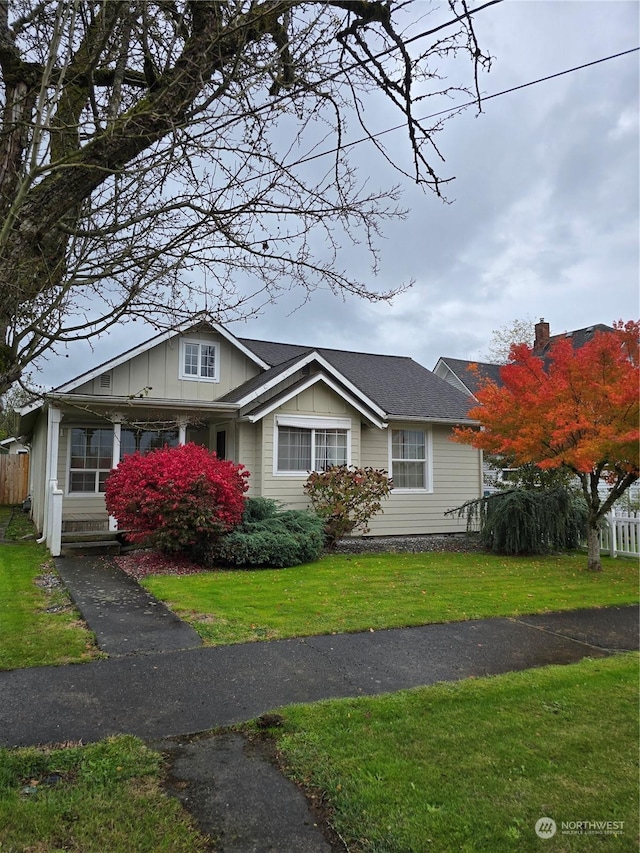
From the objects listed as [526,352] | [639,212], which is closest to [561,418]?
[526,352]

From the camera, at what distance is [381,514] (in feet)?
48.6

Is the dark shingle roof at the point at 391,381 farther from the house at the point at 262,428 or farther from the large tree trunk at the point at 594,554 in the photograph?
the large tree trunk at the point at 594,554

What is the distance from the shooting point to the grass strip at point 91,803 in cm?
264

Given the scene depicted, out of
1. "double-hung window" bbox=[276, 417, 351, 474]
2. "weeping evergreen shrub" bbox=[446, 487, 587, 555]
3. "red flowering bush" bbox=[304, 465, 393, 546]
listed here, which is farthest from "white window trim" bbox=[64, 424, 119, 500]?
"weeping evergreen shrub" bbox=[446, 487, 587, 555]

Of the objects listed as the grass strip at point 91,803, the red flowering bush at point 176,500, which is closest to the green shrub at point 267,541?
the red flowering bush at point 176,500

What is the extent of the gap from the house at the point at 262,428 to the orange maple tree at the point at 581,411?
3.85 m

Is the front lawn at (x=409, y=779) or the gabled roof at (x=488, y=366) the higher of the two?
the gabled roof at (x=488, y=366)

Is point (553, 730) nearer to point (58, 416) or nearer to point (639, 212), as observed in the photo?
point (639, 212)

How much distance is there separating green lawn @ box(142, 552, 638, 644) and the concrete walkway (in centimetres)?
39

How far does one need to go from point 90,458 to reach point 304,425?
5.68 meters

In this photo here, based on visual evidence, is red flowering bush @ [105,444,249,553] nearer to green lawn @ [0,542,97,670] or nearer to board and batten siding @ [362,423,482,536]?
green lawn @ [0,542,97,670]

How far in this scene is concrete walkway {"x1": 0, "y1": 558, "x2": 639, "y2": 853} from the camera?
306 centimetres

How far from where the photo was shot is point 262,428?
526 inches

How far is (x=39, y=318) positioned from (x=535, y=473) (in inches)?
570
